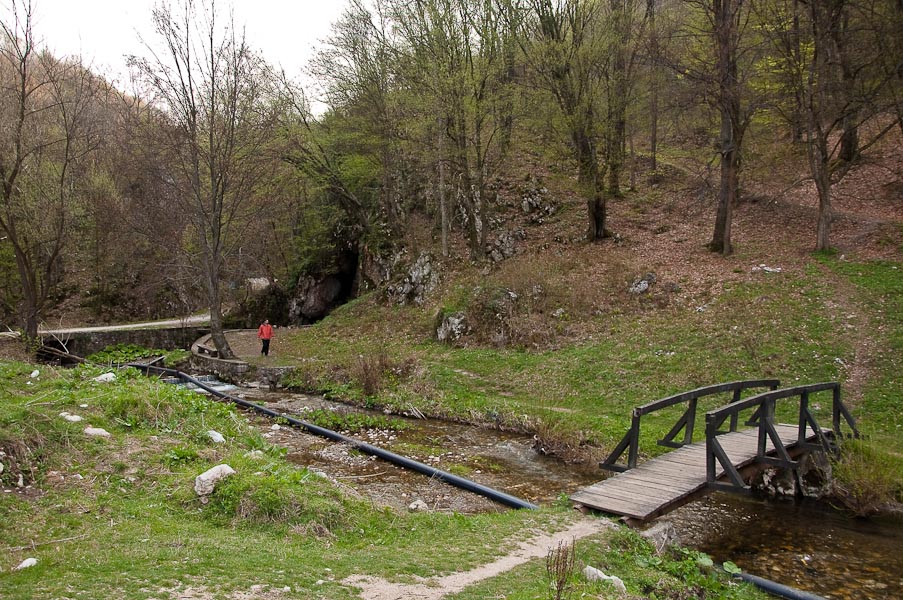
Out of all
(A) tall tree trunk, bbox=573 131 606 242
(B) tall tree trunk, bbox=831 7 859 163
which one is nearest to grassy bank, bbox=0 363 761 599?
(A) tall tree trunk, bbox=573 131 606 242

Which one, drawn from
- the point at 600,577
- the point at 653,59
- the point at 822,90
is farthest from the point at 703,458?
the point at 653,59

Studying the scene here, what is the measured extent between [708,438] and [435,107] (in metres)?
19.0

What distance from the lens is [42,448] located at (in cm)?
679

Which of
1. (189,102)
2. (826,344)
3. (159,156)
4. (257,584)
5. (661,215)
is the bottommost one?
(257,584)

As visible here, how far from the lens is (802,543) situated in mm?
7453

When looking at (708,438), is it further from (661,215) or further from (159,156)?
(159,156)

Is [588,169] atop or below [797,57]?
below

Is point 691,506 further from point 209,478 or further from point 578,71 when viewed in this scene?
point 578,71

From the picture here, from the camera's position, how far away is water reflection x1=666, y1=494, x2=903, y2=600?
643 centimetres

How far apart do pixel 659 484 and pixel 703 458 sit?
1480 millimetres

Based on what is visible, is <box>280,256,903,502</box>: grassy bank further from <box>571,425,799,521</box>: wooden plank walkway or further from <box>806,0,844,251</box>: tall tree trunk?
<box>571,425,799,521</box>: wooden plank walkway

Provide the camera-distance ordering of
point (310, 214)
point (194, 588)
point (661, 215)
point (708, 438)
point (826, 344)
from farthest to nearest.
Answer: point (310, 214)
point (661, 215)
point (826, 344)
point (708, 438)
point (194, 588)

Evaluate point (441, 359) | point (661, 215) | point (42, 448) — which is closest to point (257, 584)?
point (42, 448)

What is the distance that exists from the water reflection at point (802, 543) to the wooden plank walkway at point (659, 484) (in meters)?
0.69
